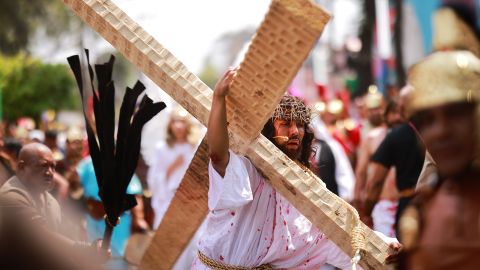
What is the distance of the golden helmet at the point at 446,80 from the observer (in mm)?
2639

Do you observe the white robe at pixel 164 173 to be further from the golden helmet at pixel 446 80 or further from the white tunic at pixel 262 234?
the golden helmet at pixel 446 80

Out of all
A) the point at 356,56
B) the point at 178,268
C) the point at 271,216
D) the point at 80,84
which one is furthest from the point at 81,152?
the point at 356,56

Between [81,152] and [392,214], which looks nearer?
[392,214]

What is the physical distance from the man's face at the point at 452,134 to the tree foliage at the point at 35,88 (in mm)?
19057

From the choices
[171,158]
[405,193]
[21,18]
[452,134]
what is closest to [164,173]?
[171,158]

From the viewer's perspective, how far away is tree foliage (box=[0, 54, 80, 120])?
24.0 m

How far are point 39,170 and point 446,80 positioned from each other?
12.5 ft

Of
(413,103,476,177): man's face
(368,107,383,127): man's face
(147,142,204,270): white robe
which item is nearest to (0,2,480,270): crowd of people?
(413,103,476,177): man's face

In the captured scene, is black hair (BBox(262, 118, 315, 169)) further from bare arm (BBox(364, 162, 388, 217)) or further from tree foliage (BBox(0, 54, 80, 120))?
tree foliage (BBox(0, 54, 80, 120))

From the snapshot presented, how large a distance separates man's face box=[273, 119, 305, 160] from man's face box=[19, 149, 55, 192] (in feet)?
6.33

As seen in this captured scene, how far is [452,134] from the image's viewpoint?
2666mm

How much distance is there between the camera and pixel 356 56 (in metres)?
38.6

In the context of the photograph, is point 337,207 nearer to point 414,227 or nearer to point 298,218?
point 298,218

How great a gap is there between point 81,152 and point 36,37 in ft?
140
